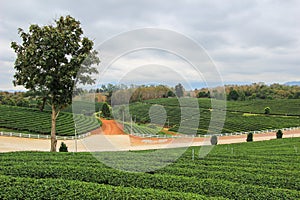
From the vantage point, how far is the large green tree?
12.8m

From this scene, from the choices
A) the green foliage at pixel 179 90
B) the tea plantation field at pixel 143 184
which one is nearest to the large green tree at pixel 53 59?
the tea plantation field at pixel 143 184

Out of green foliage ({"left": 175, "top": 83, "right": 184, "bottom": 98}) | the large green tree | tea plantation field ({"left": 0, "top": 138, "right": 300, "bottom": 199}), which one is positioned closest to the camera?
tea plantation field ({"left": 0, "top": 138, "right": 300, "bottom": 199})

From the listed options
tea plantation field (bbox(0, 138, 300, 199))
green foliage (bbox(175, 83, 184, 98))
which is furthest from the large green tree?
green foliage (bbox(175, 83, 184, 98))

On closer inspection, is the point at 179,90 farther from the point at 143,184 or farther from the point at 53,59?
the point at 53,59

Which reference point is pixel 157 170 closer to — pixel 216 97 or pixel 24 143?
pixel 216 97

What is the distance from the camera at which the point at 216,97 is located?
696cm

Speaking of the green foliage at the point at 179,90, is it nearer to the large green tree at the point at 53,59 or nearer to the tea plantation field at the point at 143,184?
the tea plantation field at the point at 143,184

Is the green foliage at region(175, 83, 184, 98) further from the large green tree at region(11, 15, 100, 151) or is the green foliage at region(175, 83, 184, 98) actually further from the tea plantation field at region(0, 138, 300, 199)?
the large green tree at region(11, 15, 100, 151)

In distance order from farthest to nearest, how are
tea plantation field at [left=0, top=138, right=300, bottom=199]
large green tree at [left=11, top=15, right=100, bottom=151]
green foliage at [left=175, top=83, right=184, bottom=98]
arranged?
large green tree at [left=11, top=15, right=100, bottom=151]
green foliage at [left=175, top=83, right=184, bottom=98]
tea plantation field at [left=0, top=138, right=300, bottom=199]

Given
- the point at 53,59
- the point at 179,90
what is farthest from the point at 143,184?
the point at 53,59

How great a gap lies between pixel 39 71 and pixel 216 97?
407 inches

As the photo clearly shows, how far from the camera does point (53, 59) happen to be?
13.0 meters

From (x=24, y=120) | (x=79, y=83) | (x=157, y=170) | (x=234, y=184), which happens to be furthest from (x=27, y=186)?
(x=24, y=120)

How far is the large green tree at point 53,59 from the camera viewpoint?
1284 cm
